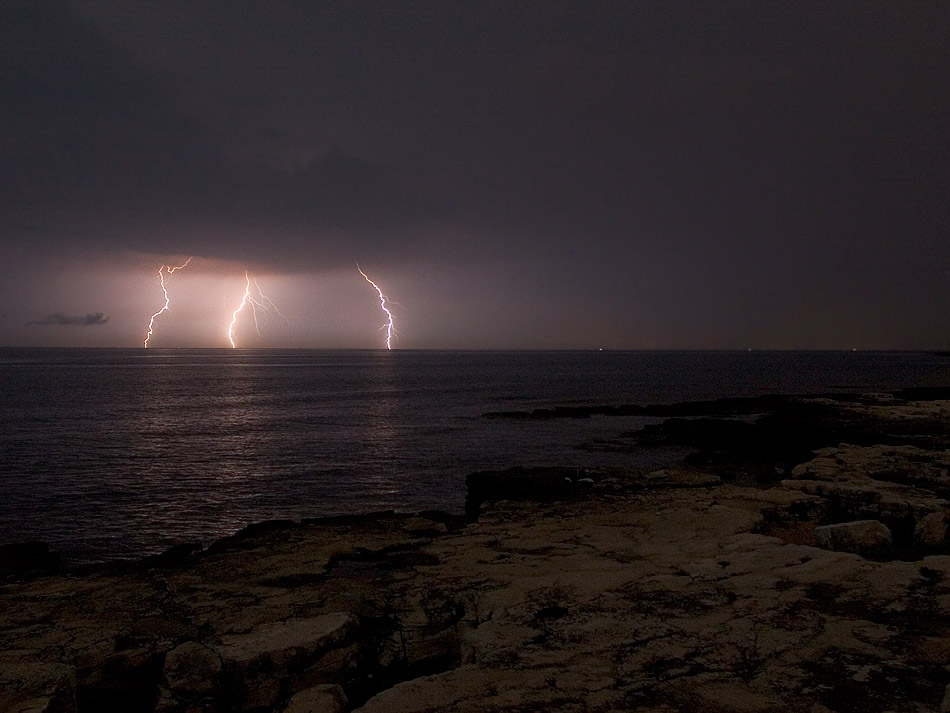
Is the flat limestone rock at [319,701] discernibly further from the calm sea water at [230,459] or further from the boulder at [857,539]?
the calm sea water at [230,459]

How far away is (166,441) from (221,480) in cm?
1356

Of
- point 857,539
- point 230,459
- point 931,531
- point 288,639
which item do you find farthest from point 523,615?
point 230,459

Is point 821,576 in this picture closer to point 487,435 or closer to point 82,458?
point 487,435

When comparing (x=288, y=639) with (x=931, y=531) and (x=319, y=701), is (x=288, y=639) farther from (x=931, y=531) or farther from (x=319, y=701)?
(x=931, y=531)

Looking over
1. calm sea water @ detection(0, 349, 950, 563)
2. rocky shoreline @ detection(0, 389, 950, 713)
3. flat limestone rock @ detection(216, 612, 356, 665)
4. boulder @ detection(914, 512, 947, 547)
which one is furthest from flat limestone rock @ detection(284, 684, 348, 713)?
calm sea water @ detection(0, 349, 950, 563)

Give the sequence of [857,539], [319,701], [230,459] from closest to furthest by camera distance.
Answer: [319,701] → [857,539] → [230,459]

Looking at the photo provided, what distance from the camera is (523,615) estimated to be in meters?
8.74

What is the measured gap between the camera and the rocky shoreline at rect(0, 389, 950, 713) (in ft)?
21.9

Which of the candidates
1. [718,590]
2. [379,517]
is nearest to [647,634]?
[718,590]

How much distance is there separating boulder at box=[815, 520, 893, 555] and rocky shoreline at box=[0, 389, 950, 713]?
0.14 ft

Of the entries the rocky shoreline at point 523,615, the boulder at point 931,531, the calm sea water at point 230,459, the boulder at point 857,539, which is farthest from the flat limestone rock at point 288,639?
the boulder at point 931,531

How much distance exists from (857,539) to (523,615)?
7030 millimetres

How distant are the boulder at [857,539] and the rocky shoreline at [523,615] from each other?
0.04 m

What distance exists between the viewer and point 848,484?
15.9 meters
